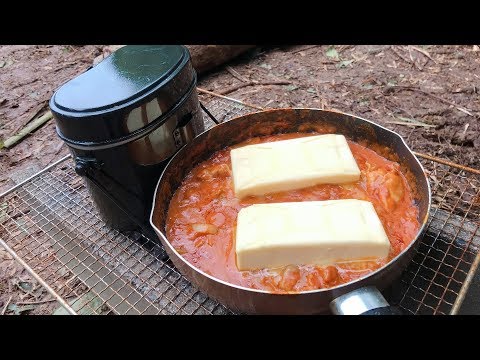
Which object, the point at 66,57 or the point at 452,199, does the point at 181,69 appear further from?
the point at 66,57

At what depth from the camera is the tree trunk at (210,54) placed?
5.23 m

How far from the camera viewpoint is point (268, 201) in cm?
268

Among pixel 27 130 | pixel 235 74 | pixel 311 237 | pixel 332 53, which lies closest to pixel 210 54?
pixel 235 74

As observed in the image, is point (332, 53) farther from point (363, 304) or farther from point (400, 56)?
point (363, 304)

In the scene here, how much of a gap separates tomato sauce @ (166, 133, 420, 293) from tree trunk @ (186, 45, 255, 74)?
260 centimetres

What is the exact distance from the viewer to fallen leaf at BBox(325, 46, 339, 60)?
18.7 ft

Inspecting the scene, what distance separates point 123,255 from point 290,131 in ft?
5.09

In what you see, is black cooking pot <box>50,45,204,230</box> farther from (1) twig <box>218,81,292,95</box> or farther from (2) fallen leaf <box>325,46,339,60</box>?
(2) fallen leaf <box>325,46,339,60</box>

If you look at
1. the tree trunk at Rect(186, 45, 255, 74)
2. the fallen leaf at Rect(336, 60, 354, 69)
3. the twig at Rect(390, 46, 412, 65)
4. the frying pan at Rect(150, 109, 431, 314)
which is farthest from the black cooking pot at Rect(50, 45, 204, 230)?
the twig at Rect(390, 46, 412, 65)

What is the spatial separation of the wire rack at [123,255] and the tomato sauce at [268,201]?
375 millimetres

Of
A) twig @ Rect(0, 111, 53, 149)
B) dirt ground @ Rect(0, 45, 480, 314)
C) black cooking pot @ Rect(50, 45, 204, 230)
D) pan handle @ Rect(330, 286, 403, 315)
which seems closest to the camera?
pan handle @ Rect(330, 286, 403, 315)

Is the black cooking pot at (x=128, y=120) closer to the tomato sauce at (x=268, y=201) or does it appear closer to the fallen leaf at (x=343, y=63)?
the tomato sauce at (x=268, y=201)

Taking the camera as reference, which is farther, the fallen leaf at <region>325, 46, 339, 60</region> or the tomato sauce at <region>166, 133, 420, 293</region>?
the fallen leaf at <region>325, 46, 339, 60</region>

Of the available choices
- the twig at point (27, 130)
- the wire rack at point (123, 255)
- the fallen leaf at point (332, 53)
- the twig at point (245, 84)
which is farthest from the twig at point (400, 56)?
the twig at point (27, 130)
